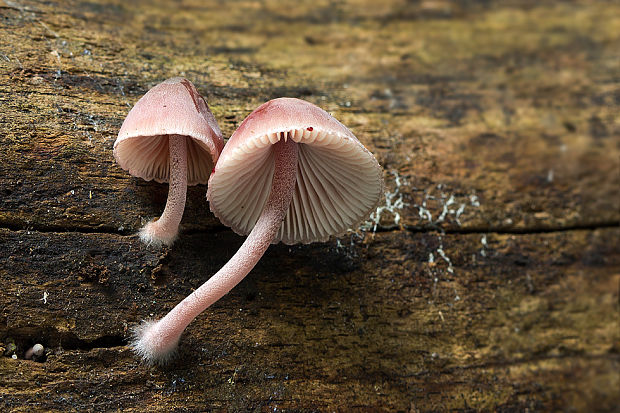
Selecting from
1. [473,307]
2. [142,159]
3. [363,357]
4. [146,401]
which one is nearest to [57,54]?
[142,159]

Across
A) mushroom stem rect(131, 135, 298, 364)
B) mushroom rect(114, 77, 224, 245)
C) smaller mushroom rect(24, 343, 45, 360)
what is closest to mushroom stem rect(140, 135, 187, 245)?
mushroom rect(114, 77, 224, 245)

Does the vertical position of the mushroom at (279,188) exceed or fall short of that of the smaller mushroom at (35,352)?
it exceeds it

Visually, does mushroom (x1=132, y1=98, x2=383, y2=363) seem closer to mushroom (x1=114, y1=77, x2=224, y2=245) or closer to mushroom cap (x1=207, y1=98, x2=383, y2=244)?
mushroom cap (x1=207, y1=98, x2=383, y2=244)

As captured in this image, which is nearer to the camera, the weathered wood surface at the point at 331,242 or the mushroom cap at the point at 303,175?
the mushroom cap at the point at 303,175

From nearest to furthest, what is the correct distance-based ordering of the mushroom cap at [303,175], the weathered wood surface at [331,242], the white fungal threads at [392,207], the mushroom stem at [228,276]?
the mushroom cap at [303,175] → the mushroom stem at [228,276] → the weathered wood surface at [331,242] → the white fungal threads at [392,207]

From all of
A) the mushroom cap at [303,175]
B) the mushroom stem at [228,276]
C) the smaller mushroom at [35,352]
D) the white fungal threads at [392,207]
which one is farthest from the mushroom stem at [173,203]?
the white fungal threads at [392,207]

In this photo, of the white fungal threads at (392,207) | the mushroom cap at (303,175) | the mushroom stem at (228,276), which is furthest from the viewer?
the white fungal threads at (392,207)

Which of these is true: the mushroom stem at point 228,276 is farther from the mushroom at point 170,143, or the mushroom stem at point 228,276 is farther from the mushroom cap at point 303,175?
the mushroom at point 170,143

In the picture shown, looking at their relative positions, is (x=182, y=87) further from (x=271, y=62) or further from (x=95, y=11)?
(x=95, y=11)
